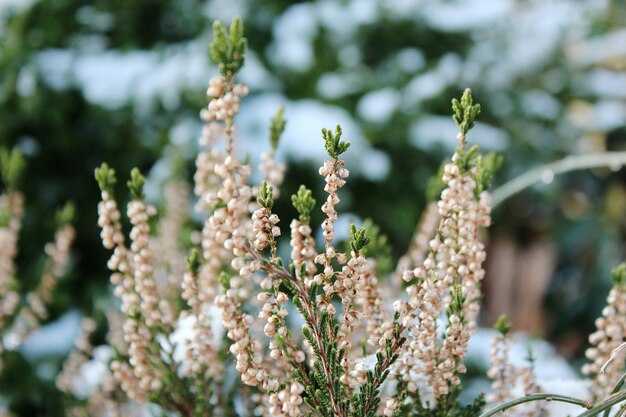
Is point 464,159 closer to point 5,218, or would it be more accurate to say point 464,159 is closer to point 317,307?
point 317,307

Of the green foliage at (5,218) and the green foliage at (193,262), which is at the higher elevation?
the green foliage at (5,218)

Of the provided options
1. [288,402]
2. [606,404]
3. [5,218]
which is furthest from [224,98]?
[5,218]

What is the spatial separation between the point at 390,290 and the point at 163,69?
4.37 ft

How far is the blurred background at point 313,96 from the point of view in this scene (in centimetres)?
196

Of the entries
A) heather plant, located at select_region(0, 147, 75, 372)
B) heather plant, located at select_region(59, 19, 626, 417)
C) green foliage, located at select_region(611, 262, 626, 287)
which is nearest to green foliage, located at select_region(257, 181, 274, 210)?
heather plant, located at select_region(59, 19, 626, 417)

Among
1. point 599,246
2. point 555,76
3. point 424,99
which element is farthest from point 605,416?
point 599,246

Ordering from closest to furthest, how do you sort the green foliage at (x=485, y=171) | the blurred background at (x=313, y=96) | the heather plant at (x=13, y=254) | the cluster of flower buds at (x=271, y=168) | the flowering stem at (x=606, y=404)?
the flowering stem at (x=606, y=404)
the green foliage at (x=485, y=171)
the cluster of flower buds at (x=271, y=168)
the heather plant at (x=13, y=254)
the blurred background at (x=313, y=96)

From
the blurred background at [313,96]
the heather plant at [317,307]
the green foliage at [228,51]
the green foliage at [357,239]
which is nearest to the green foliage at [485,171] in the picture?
the heather plant at [317,307]

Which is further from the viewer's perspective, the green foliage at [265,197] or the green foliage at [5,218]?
the green foliage at [5,218]

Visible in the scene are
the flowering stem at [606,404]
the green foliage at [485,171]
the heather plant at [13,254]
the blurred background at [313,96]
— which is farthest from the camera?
the blurred background at [313,96]

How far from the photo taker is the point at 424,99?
2.02 meters

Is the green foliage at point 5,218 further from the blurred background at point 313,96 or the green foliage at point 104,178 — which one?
the blurred background at point 313,96

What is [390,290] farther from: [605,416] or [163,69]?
[163,69]

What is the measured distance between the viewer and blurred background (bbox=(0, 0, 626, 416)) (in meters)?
1.96
